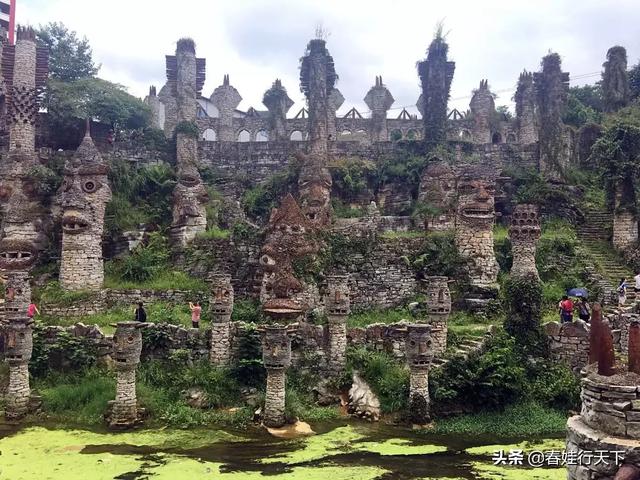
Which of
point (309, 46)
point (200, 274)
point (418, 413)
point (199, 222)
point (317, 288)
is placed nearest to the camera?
point (418, 413)

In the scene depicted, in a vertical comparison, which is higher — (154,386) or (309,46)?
(309,46)

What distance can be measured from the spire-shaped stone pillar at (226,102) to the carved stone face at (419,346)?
103ft

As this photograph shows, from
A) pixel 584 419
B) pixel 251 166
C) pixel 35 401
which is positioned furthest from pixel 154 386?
pixel 251 166

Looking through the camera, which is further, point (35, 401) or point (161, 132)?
point (161, 132)

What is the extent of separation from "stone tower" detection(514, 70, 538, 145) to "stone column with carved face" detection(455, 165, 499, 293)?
1692 centimetres

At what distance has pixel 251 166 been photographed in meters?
Result: 34.2

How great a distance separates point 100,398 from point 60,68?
25.0m

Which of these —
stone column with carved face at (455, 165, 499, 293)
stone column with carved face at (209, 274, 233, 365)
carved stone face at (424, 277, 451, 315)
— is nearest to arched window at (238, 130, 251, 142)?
stone column with carved face at (455, 165, 499, 293)

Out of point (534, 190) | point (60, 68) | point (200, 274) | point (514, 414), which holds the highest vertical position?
point (60, 68)

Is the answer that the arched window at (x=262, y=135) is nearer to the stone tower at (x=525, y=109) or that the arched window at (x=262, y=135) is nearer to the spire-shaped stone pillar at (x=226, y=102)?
the spire-shaped stone pillar at (x=226, y=102)

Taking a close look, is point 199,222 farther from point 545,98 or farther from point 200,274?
point 545,98

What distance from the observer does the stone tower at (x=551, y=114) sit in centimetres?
3189

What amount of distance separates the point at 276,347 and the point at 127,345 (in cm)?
393

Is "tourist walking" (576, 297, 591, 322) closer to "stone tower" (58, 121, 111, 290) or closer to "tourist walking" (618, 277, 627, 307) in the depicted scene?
"tourist walking" (618, 277, 627, 307)
